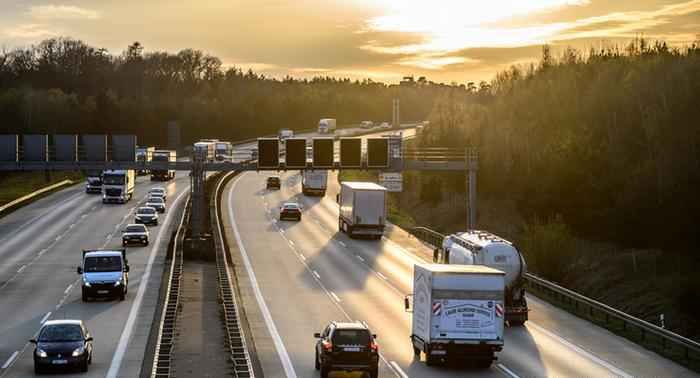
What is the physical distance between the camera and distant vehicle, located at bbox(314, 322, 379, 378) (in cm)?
2942

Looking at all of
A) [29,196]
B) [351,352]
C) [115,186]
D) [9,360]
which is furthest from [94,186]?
[351,352]

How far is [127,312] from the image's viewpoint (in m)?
45.2

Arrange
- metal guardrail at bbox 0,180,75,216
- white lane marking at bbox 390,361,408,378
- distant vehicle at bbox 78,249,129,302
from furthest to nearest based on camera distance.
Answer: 1. metal guardrail at bbox 0,180,75,216
2. distant vehicle at bbox 78,249,129,302
3. white lane marking at bbox 390,361,408,378

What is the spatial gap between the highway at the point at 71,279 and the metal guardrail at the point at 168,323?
33.0 inches

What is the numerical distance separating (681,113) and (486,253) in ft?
174

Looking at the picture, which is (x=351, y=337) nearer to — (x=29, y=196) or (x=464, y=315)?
(x=464, y=315)

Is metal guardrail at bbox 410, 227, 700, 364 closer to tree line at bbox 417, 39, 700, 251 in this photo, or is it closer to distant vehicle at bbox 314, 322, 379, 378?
distant vehicle at bbox 314, 322, 379, 378

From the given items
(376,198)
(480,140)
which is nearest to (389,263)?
(376,198)

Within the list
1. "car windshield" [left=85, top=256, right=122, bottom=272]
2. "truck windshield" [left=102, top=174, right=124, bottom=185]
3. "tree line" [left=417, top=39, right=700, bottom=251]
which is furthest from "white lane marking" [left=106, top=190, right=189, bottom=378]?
"tree line" [left=417, top=39, right=700, bottom=251]

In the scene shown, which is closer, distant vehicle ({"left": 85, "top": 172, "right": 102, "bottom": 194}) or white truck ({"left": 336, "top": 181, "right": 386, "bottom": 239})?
white truck ({"left": 336, "top": 181, "right": 386, "bottom": 239})

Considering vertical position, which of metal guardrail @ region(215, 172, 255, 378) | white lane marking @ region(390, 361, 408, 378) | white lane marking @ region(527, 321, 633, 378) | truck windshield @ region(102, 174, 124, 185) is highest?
truck windshield @ region(102, 174, 124, 185)

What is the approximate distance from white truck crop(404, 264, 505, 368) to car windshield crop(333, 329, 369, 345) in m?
3.08

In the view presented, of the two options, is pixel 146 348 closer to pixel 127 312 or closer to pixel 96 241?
pixel 127 312

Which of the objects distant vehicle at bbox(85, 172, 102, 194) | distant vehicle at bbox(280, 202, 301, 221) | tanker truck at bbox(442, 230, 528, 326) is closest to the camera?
tanker truck at bbox(442, 230, 528, 326)
